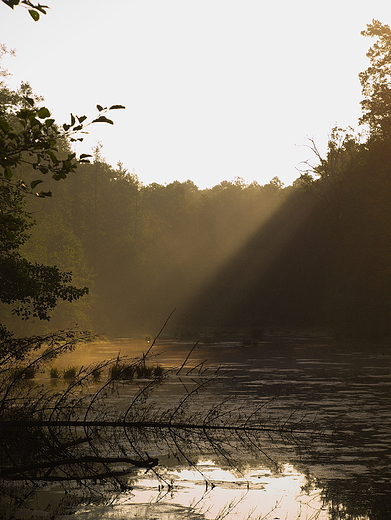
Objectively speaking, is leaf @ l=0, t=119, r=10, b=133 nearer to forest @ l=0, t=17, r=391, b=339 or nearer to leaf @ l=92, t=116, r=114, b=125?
leaf @ l=92, t=116, r=114, b=125

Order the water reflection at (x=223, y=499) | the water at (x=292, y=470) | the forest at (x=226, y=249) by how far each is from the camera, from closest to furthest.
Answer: the water reflection at (x=223, y=499), the water at (x=292, y=470), the forest at (x=226, y=249)

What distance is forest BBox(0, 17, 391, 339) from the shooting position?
178ft

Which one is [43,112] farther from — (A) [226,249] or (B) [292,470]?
(A) [226,249]

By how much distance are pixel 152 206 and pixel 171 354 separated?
83460 millimetres

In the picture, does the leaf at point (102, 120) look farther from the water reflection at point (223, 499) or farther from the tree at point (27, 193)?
the water reflection at point (223, 499)

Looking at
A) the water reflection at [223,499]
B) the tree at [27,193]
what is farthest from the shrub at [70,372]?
the water reflection at [223,499]

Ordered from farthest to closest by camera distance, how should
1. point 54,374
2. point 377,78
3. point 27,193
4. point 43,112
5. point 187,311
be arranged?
point 187,311 < point 377,78 < point 54,374 < point 27,193 < point 43,112

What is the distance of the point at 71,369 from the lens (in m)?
30.8

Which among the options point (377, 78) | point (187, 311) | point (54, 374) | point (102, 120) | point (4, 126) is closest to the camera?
point (4, 126)

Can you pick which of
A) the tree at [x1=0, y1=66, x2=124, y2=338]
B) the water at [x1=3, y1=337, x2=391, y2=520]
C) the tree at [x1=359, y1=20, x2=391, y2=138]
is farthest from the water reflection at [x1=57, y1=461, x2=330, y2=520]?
the tree at [x1=359, y1=20, x2=391, y2=138]

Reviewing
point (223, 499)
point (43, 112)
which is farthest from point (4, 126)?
point (223, 499)

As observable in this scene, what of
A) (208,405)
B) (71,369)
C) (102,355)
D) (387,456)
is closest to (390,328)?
(102,355)

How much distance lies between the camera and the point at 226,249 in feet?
292

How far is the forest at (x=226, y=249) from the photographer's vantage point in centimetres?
5433
